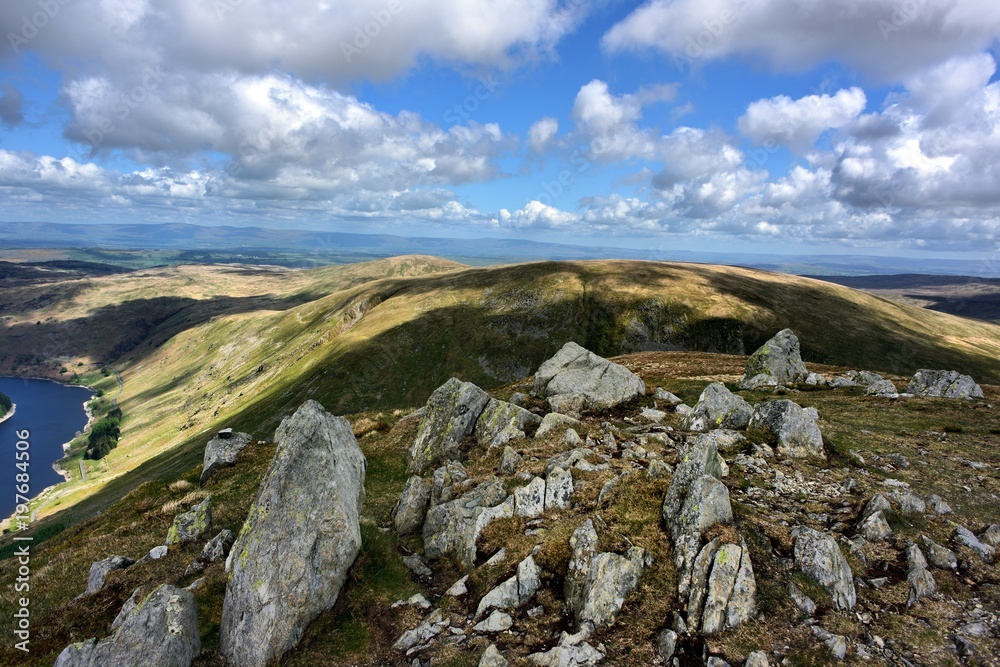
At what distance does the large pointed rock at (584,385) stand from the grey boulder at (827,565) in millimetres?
18404

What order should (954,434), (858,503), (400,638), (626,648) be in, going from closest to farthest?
1. (626,648)
2. (400,638)
3. (858,503)
4. (954,434)

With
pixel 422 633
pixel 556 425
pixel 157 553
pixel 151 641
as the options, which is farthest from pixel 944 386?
pixel 157 553

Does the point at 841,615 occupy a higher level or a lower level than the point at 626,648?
higher

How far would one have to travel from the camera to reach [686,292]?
17625cm

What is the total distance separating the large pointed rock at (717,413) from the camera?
1062 inches

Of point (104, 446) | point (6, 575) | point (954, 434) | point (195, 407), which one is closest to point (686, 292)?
point (954, 434)

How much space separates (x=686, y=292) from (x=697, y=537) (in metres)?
177

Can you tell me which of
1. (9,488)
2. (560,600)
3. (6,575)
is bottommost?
(9,488)

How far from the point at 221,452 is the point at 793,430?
126ft

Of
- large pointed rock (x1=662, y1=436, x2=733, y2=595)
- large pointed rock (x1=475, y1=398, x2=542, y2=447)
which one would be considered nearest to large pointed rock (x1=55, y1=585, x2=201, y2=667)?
large pointed rock (x1=662, y1=436, x2=733, y2=595)

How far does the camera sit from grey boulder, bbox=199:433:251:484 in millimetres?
32281

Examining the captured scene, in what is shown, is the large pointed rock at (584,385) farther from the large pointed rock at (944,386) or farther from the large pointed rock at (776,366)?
the large pointed rock at (944,386)

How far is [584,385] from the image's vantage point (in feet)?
115

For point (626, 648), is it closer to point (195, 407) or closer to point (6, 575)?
point (6, 575)
